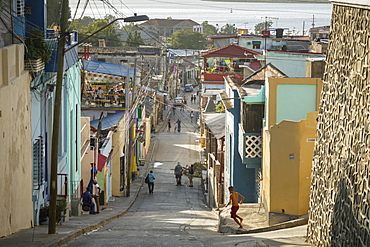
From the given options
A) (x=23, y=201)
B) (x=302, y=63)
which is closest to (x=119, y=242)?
(x=23, y=201)

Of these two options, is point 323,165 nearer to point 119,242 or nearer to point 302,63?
point 119,242

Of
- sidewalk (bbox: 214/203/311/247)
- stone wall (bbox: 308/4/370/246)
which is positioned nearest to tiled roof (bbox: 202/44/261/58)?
sidewalk (bbox: 214/203/311/247)

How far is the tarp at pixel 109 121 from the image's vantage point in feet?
109

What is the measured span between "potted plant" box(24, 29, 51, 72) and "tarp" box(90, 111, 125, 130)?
1750 centimetres

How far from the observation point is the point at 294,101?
18781 millimetres

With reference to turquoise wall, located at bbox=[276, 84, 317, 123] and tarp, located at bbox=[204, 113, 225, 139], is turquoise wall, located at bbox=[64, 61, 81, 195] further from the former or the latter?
tarp, located at bbox=[204, 113, 225, 139]

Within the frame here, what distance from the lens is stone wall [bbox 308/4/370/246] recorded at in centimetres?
909

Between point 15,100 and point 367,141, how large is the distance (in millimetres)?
7262

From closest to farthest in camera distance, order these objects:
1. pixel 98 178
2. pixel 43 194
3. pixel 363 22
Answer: pixel 363 22 < pixel 43 194 < pixel 98 178

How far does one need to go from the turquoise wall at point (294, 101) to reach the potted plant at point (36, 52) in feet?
22.0

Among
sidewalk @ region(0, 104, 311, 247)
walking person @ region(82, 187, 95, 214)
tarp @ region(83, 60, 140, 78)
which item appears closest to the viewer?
sidewalk @ region(0, 104, 311, 247)

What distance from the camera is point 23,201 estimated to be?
1432 cm

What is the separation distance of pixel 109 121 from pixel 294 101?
17173 mm

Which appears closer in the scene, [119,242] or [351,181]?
[351,181]
